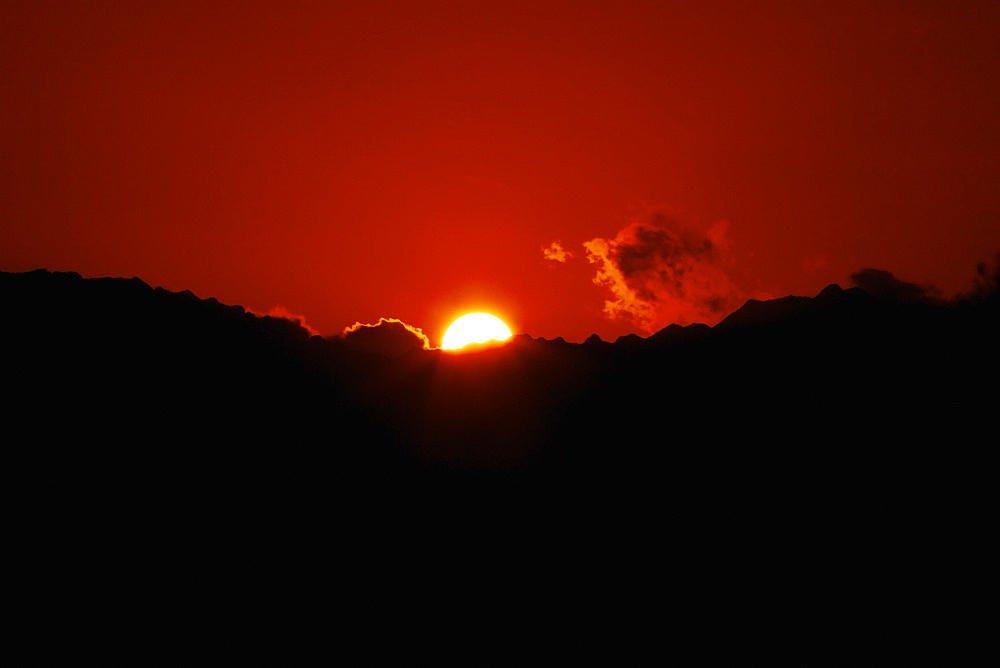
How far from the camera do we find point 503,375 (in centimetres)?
8144

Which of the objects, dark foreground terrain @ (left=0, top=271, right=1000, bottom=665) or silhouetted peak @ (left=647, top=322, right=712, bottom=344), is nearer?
dark foreground terrain @ (left=0, top=271, right=1000, bottom=665)

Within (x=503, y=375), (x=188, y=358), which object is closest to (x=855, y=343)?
(x=503, y=375)

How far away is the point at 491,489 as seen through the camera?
73750 mm

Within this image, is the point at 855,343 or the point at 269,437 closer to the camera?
the point at 269,437

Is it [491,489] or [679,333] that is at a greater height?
[679,333]

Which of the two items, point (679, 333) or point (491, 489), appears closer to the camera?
point (491, 489)

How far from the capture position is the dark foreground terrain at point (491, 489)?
61.5 m

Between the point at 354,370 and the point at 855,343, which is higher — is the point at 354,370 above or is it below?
below

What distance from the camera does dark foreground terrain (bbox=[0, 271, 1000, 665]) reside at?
61.5 meters

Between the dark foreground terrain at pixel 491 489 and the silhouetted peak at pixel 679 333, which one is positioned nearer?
the dark foreground terrain at pixel 491 489

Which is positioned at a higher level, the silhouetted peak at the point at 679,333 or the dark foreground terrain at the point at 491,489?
the silhouetted peak at the point at 679,333

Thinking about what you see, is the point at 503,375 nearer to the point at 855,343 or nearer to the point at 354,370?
the point at 354,370

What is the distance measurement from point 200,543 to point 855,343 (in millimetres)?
61103

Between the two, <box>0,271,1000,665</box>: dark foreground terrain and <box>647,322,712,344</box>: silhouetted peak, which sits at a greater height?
<box>647,322,712,344</box>: silhouetted peak
